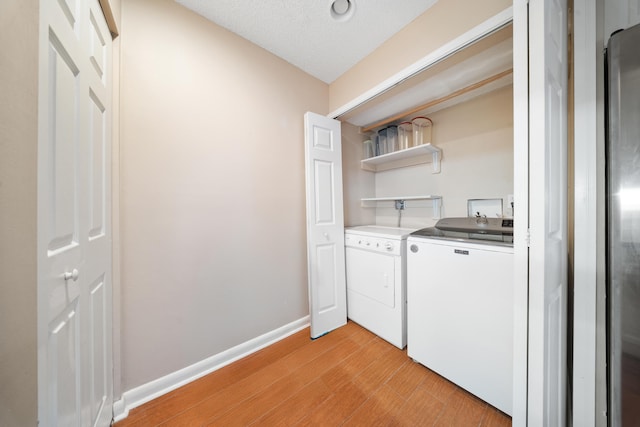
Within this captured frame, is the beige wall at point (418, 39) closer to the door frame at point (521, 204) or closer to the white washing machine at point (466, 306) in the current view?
the door frame at point (521, 204)

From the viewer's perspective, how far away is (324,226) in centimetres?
192

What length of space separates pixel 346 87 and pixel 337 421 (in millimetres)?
2506

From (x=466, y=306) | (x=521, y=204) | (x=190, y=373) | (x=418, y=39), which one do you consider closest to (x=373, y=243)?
(x=466, y=306)

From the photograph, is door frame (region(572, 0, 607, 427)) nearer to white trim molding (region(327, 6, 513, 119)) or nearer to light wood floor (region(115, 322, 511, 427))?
white trim molding (region(327, 6, 513, 119))

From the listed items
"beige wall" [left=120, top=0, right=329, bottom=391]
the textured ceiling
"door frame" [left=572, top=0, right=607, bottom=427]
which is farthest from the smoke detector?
"door frame" [left=572, top=0, right=607, bottom=427]

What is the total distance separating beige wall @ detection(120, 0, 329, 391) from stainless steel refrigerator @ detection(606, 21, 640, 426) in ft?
5.65

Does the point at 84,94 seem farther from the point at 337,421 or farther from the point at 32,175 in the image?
the point at 337,421

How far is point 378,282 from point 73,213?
182 centimetres

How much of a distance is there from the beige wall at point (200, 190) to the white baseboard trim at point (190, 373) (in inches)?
1.7

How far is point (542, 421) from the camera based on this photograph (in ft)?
2.41

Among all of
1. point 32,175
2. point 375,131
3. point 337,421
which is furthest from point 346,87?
point 337,421

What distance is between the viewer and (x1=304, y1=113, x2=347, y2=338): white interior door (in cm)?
185

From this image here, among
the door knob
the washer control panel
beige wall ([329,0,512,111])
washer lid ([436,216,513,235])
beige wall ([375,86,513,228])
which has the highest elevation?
beige wall ([329,0,512,111])

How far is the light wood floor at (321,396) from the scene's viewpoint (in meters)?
1.11
